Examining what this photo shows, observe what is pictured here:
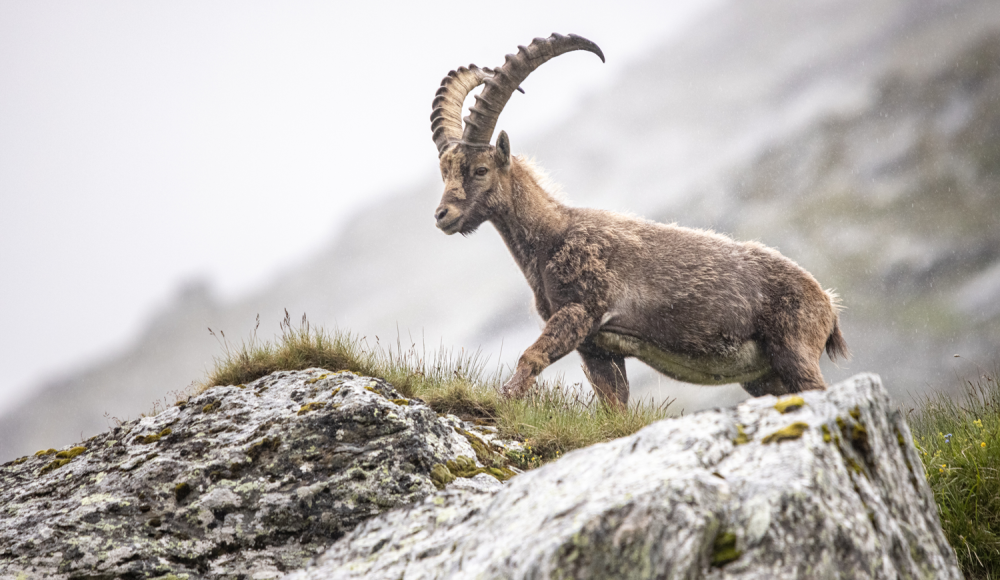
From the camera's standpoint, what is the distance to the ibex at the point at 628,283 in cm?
705

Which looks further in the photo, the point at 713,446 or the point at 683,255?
the point at 683,255

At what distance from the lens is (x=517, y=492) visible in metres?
2.33

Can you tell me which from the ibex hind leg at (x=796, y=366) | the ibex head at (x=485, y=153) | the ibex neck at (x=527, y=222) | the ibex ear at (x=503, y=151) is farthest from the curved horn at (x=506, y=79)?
the ibex hind leg at (x=796, y=366)

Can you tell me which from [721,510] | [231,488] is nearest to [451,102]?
[231,488]

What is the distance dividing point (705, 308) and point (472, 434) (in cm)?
355

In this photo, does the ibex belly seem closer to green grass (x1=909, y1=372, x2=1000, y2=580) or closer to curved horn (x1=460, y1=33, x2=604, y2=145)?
green grass (x1=909, y1=372, x2=1000, y2=580)

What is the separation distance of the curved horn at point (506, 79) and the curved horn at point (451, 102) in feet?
1.55

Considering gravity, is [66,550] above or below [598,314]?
below

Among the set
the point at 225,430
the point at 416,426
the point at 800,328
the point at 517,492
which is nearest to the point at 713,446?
the point at 517,492

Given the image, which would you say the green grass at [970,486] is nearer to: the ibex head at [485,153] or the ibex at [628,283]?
the ibex at [628,283]

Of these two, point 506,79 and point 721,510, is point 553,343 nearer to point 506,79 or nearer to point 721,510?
point 506,79

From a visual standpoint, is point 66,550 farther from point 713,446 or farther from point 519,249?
point 519,249

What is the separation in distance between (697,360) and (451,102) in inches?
181

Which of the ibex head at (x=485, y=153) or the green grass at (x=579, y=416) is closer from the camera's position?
the green grass at (x=579, y=416)
